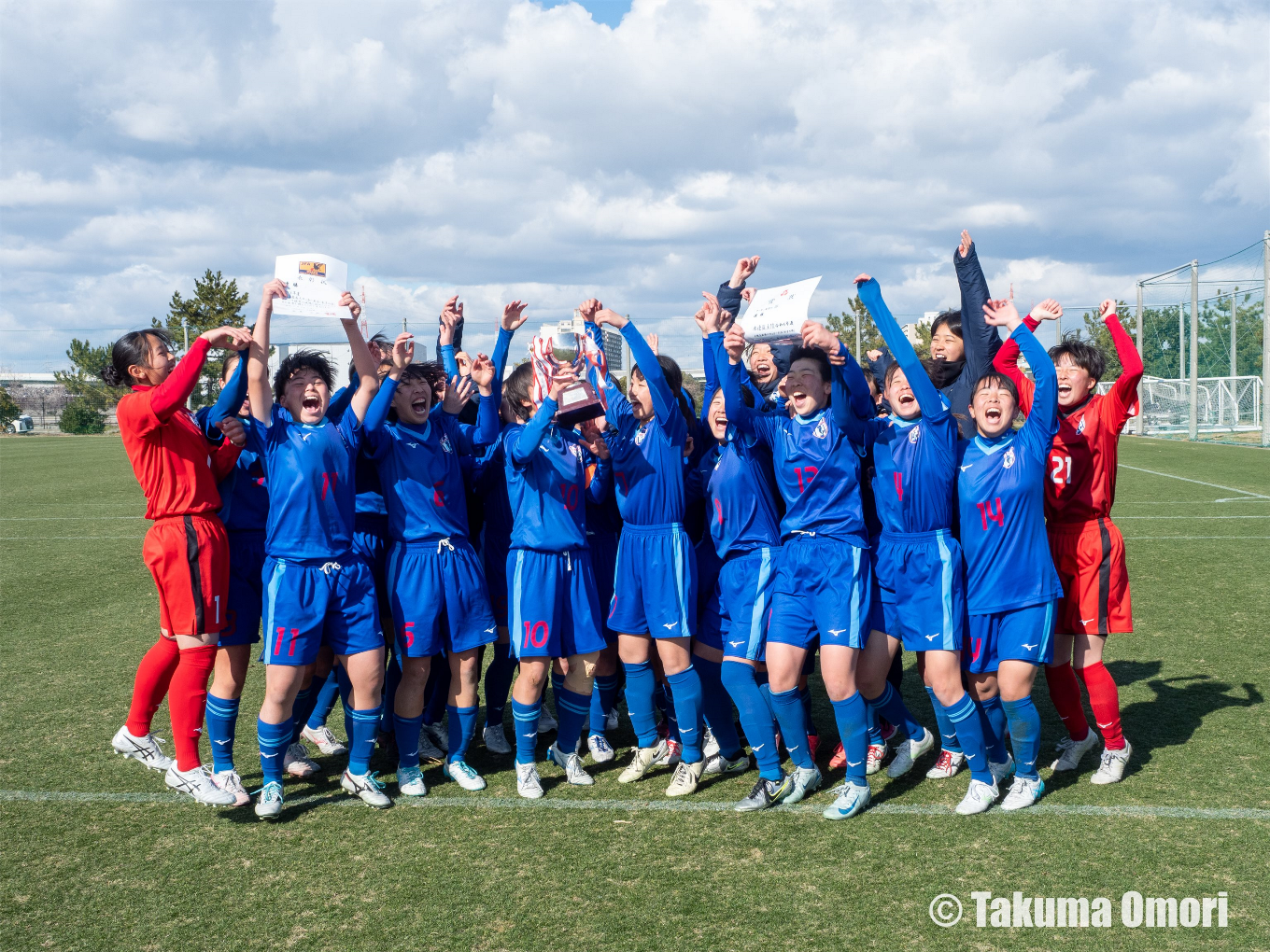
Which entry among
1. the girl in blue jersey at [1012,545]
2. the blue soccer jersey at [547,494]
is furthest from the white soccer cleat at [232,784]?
the girl in blue jersey at [1012,545]

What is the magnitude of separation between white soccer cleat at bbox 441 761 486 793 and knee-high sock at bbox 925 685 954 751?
201 cm

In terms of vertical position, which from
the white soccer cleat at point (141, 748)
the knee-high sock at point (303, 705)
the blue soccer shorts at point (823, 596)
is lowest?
the white soccer cleat at point (141, 748)

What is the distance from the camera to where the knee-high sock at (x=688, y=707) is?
4297 millimetres

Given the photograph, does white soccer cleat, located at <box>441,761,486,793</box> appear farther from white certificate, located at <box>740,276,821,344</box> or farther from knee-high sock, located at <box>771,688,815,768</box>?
white certificate, located at <box>740,276,821,344</box>

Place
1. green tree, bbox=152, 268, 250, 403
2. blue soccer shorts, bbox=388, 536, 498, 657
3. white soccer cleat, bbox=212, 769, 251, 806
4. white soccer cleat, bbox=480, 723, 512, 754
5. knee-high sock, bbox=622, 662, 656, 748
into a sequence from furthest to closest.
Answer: green tree, bbox=152, 268, 250, 403 < white soccer cleat, bbox=480, 723, 512, 754 < knee-high sock, bbox=622, 662, 656, 748 < blue soccer shorts, bbox=388, 536, 498, 657 < white soccer cleat, bbox=212, 769, 251, 806

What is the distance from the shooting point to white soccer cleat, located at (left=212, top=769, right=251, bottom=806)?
405cm

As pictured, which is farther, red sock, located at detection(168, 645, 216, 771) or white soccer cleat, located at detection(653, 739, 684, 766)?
white soccer cleat, located at detection(653, 739, 684, 766)

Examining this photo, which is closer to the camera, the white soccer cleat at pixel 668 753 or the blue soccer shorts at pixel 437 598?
the blue soccer shorts at pixel 437 598

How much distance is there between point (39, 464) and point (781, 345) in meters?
25.5

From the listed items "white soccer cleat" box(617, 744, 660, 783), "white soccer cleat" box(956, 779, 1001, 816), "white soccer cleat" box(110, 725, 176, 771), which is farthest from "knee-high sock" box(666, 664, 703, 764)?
"white soccer cleat" box(110, 725, 176, 771)

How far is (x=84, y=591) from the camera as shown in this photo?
8883 millimetres

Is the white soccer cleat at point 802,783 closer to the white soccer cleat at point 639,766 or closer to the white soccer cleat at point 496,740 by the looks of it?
the white soccer cleat at point 639,766

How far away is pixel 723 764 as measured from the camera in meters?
4.51

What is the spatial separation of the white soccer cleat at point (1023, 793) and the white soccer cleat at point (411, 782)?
2482 mm
